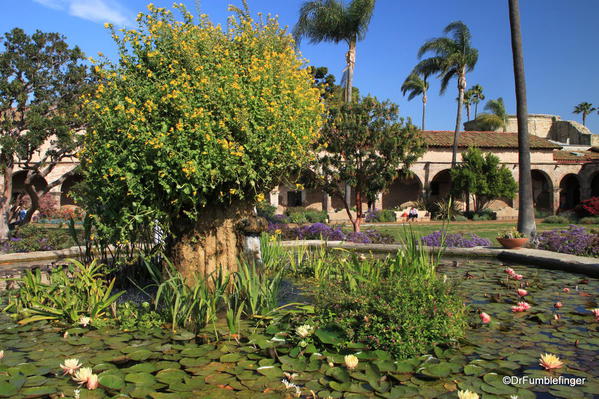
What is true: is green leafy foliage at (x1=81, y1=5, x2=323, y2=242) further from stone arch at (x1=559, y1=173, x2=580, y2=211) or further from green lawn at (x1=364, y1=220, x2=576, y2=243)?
stone arch at (x1=559, y1=173, x2=580, y2=211)

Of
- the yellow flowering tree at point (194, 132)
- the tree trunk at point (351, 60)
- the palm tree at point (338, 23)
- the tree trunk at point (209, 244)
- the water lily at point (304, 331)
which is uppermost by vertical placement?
the palm tree at point (338, 23)

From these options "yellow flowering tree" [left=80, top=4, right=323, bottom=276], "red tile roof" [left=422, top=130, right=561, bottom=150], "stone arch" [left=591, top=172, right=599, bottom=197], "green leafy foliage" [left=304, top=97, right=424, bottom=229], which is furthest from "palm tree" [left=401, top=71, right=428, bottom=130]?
"yellow flowering tree" [left=80, top=4, right=323, bottom=276]

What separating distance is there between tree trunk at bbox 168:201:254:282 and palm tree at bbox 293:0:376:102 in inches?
608

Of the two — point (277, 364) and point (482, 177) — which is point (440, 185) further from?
point (277, 364)

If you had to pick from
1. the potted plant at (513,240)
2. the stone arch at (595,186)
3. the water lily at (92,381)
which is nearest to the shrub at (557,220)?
the stone arch at (595,186)

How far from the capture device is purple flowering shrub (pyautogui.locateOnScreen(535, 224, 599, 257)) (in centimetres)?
751

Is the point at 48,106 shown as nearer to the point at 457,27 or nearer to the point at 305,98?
the point at 305,98

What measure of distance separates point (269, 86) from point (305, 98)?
510mm

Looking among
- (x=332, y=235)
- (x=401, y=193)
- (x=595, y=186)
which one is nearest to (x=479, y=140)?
(x=401, y=193)

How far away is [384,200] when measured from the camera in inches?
1187

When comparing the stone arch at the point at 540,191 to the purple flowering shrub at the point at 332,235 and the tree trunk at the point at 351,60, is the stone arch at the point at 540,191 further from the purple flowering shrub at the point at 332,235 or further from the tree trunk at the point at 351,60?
the purple flowering shrub at the point at 332,235

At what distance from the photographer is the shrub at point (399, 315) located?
278 centimetres

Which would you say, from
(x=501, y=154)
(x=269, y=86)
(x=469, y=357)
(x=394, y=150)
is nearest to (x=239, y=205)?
(x=269, y=86)

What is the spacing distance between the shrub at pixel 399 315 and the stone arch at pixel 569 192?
116ft
